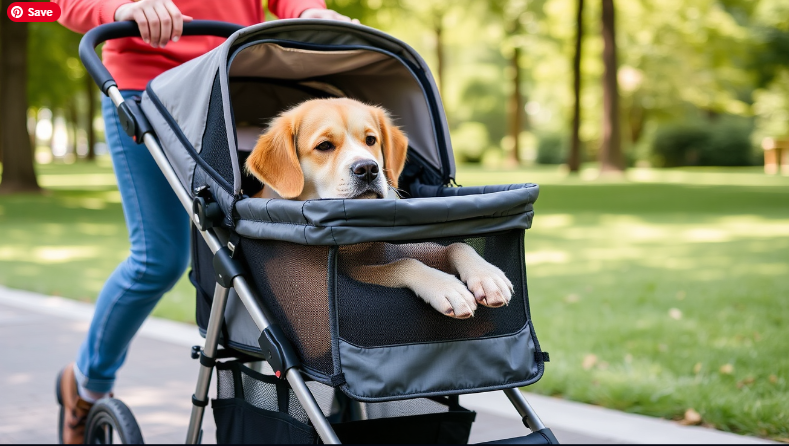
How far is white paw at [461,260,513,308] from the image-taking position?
6.88 ft

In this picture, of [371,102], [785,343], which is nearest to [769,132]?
[785,343]

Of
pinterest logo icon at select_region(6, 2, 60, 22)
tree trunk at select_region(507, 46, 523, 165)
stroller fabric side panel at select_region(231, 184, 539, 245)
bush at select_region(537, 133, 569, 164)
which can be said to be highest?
pinterest logo icon at select_region(6, 2, 60, 22)

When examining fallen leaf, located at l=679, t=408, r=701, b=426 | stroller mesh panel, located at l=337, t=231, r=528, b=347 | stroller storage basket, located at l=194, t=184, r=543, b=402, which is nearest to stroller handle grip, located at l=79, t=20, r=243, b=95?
stroller storage basket, located at l=194, t=184, r=543, b=402

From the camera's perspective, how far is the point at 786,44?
60.6 ft

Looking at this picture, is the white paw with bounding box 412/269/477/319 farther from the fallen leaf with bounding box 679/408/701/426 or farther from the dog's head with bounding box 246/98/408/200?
the fallen leaf with bounding box 679/408/701/426

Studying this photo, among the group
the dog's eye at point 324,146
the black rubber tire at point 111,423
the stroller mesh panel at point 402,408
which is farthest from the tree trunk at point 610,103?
the black rubber tire at point 111,423

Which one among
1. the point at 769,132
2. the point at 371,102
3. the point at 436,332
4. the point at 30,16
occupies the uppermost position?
Result: the point at 30,16

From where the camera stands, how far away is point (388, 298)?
214 centimetres

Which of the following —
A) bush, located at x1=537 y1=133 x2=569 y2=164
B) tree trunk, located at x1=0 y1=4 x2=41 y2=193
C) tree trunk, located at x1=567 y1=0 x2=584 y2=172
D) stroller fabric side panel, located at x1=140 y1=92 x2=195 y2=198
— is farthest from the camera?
bush, located at x1=537 y1=133 x2=569 y2=164

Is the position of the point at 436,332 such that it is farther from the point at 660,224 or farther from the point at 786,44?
the point at 786,44

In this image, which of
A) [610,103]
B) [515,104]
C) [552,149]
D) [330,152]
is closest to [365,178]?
[330,152]

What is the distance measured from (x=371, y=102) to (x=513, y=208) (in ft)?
4.34

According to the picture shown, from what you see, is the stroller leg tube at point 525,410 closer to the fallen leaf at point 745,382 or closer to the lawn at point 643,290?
the lawn at point 643,290

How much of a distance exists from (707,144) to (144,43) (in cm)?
4097
